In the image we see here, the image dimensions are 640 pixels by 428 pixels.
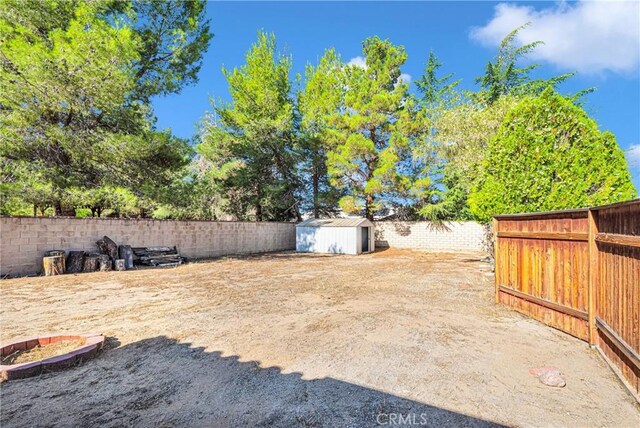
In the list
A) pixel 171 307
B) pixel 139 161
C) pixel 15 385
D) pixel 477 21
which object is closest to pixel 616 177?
pixel 171 307

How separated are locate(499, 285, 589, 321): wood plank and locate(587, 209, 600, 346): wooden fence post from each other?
114 millimetres

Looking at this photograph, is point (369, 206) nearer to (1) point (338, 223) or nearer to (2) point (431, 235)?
(1) point (338, 223)

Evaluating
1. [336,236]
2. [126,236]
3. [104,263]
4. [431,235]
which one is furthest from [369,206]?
[104,263]

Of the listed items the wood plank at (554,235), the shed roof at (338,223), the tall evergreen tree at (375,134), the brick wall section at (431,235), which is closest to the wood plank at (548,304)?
the wood plank at (554,235)

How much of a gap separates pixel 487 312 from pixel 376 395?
119 inches

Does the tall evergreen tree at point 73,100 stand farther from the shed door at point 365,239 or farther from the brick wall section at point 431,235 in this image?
the brick wall section at point 431,235

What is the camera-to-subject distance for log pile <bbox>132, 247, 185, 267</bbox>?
9.91 m

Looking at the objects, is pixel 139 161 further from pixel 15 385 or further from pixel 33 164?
pixel 15 385

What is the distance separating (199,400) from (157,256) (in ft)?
30.4

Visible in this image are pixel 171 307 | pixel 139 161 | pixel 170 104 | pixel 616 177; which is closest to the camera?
pixel 171 307

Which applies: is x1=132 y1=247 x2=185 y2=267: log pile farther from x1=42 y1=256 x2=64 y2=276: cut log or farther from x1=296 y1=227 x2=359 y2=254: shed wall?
x1=296 y1=227 x2=359 y2=254: shed wall

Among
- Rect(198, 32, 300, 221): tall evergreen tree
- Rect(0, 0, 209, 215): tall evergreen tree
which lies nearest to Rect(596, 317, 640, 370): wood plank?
Rect(0, 0, 209, 215): tall evergreen tree

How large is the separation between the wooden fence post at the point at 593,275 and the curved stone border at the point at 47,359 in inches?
203

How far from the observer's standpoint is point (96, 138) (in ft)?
28.8
